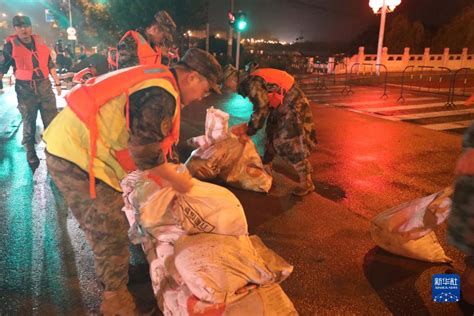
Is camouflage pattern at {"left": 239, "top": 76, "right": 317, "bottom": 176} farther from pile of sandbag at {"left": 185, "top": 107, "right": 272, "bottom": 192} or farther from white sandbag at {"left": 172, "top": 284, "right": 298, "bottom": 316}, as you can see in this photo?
white sandbag at {"left": 172, "top": 284, "right": 298, "bottom": 316}

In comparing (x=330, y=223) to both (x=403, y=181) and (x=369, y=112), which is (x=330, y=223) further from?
(x=369, y=112)

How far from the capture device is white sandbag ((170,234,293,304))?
2.22 meters

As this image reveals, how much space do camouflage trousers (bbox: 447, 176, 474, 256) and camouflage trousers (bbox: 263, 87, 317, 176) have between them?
2557 mm

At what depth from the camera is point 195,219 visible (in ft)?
7.89

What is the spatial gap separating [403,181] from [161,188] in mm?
3903

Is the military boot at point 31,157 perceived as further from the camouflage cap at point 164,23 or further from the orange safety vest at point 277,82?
Result: the orange safety vest at point 277,82

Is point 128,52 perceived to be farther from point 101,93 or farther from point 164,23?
point 101,93

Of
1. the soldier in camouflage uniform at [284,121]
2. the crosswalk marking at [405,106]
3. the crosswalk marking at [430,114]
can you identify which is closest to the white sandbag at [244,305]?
the soldier in camouflage uniform at [284,121]

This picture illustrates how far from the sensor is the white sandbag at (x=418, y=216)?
Answer: 9.04 feet

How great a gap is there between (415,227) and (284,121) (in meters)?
1.98

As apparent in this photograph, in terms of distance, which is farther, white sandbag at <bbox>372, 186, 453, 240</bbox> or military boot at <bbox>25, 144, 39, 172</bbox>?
military boot at <bbox>25, 144, 39, 172</bbox>

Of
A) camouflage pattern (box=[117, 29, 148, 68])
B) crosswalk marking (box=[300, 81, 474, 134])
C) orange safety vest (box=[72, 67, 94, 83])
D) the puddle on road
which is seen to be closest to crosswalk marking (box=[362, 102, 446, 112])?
crosswalk marking (box=[300, 81, 474, 134])

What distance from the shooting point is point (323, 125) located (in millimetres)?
8875

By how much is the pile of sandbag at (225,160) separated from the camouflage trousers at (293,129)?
34cm
